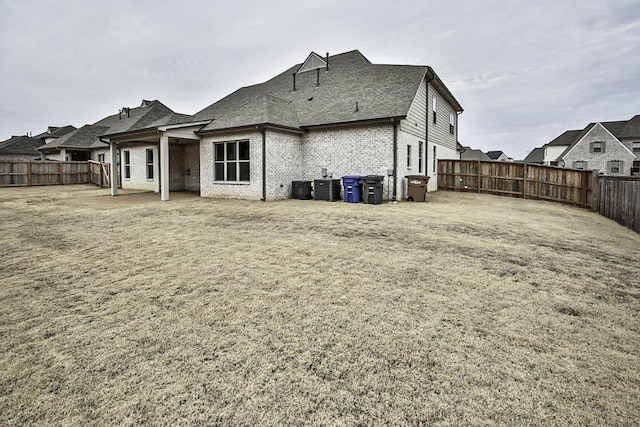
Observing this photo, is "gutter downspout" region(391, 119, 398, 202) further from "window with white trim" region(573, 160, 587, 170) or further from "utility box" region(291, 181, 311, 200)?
"window with white trim" region(573, 160, 587, 170)

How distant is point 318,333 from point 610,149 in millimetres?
47779

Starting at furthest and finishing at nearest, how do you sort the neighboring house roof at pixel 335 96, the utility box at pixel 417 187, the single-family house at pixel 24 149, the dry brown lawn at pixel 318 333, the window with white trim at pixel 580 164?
1. the window with white trim at pixel 580 164
2. the single-family house at pixel 24 149
3. the neighboring house roof at pixel 335 96
4. the utility box at pixel 417 187
5. the dry brown lawn at pixel 318 333

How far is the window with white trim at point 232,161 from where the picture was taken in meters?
14.2

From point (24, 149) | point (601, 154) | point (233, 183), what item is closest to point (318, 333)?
point (233, 183)

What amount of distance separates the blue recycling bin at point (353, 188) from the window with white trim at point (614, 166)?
39546mm

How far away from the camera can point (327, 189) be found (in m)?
13.6

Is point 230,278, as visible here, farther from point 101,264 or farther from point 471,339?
point 471,339

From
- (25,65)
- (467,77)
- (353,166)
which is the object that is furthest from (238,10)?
(467,77)

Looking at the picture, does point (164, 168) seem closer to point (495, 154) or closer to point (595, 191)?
point (595, 191)

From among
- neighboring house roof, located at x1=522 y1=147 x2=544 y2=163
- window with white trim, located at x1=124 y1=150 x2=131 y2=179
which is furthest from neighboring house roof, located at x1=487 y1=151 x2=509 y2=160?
window with white trim, located at x1=124 y1=150 x2=131 y2=179

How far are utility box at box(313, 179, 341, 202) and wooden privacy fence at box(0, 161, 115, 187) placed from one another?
662 inches

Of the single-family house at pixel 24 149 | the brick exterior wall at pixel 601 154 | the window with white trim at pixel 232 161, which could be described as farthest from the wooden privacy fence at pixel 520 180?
the single-family house at pixel 24 149

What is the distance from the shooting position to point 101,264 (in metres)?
4.83

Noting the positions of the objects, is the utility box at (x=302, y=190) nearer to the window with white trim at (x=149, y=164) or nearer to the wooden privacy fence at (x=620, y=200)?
the window with white trim at (x=149, y=164)
